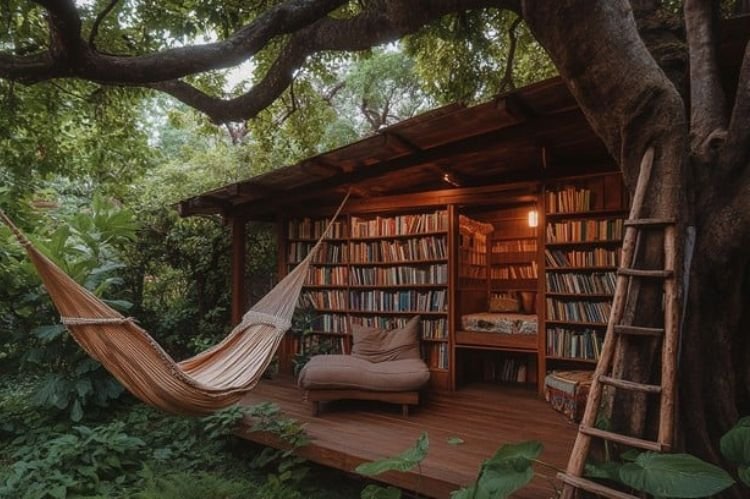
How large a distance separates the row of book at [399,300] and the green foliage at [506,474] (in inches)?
103

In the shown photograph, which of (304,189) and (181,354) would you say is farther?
(181,354)

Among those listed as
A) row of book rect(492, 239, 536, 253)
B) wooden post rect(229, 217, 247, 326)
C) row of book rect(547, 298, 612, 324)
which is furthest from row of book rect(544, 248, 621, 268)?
wooden post rect(229, 217, 247, 326)

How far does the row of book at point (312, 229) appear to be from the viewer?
491cm

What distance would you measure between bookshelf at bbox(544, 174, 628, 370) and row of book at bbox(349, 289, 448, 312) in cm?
97

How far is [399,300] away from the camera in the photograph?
14.8 feet

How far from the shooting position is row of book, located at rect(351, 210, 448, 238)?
14.2ft

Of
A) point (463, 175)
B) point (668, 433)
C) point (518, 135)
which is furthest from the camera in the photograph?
point (463, 175)

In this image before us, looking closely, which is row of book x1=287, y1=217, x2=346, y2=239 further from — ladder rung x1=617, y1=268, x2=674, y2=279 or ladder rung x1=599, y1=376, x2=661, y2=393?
ladder rung x1=599, y1=376, x2=661, y2=393

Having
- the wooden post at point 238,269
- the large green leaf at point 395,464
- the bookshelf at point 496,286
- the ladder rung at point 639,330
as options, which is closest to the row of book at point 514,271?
the bookshelf at point 496,286

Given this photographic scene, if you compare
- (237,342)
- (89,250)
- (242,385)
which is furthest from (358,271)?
(89,250)

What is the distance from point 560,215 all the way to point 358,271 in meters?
2.04

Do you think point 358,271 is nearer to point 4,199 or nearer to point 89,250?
point 89,250

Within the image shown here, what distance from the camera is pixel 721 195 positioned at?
6.38 ft

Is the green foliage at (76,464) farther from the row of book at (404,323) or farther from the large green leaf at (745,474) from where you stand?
the large green leaf at (745,474)
